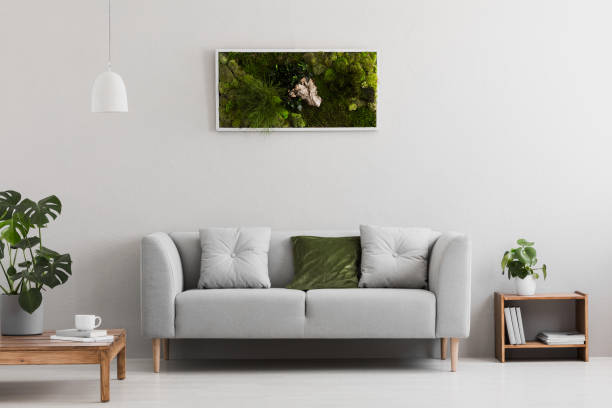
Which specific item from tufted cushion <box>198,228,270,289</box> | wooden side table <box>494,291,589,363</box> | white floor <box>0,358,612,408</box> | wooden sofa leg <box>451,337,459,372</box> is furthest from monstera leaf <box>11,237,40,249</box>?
wooden side table <box>494,291,589,363</box>

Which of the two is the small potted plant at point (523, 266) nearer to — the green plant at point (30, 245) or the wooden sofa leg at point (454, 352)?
the wooden sofa leg at point (454, 352)

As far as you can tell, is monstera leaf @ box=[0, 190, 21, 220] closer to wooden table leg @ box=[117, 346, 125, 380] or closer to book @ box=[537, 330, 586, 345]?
wooden table leg @ box=[117, 346, 125, 380]

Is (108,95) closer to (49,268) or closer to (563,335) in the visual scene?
(49,268)

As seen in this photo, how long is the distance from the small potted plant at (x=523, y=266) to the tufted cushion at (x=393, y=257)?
1.92 feet

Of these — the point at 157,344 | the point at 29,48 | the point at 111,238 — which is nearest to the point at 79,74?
the point at 29,48

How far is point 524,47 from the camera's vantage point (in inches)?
209

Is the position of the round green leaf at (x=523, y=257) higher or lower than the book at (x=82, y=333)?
higher

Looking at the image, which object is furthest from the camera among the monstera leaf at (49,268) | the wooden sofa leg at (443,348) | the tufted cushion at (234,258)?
the wooden sofa leg at (443,348)

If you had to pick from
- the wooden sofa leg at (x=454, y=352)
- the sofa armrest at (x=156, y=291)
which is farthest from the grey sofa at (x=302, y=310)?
the wooden sofa leg at (x=454, y=352)

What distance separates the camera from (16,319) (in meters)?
4.29

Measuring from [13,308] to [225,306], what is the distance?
1.18 metres

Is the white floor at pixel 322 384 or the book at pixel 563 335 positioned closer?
the white floor at pixel 322 384

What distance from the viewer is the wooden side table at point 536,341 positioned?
501 centimetres

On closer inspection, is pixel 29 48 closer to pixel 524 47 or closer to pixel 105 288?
pixel 105 288
